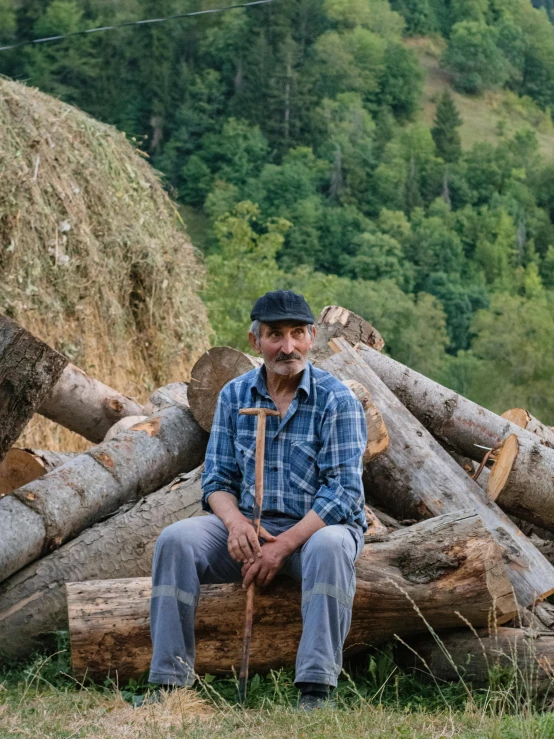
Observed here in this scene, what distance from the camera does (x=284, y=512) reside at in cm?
442

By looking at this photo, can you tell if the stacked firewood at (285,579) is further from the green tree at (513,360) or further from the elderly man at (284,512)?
the green tree at (513,360)

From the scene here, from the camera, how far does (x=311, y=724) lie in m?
3.65

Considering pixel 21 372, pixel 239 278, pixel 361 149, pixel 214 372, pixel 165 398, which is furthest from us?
pixel 361 149

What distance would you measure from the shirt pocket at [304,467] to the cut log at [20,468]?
8.12 feet

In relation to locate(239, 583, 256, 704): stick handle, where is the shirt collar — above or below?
above

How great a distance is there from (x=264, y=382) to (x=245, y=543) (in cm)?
78

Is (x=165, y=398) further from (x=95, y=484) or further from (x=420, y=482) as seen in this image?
(x=420, y=482)

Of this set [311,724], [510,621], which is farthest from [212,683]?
[510,621]

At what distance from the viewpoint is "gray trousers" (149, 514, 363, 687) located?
400cm

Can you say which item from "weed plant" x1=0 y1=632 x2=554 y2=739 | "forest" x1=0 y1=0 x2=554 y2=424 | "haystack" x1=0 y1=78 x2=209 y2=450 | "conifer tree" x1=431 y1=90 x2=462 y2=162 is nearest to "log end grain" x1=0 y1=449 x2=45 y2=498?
"weed plant" x1=0 y1=632 x2=554 y2=739

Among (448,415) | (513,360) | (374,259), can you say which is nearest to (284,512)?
(448,415)

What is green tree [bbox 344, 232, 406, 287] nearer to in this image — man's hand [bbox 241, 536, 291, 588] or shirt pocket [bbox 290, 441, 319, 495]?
shirt pocket [bbox 290, 441, 319, 495]

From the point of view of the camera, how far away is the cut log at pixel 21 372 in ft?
15.9

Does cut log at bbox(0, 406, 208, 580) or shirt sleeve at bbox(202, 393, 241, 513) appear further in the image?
cut log at bbox(0, 406, 208, 580)
